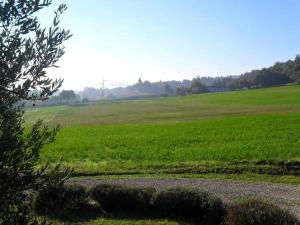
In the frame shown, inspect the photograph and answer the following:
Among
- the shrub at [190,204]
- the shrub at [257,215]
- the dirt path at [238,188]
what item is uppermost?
the shrub at [257,215]

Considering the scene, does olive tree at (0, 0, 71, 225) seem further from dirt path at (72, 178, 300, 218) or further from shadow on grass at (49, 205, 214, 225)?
dirt path at (72, 178, 300, 218)

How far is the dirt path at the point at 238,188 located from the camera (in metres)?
17.5

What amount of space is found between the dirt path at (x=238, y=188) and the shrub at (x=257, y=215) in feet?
12.3

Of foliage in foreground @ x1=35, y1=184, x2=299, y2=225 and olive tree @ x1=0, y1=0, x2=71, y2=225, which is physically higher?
olive tree @ x1=0, y1=0, x2=71, y2=225

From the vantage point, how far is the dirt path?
689 inches

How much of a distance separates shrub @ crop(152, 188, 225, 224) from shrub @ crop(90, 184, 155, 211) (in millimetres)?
425

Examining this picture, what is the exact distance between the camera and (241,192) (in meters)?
18.9

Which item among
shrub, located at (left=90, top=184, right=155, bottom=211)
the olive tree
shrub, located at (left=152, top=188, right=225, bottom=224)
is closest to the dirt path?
shrub, located at (left=152, top=188, right=225, bottom=224)

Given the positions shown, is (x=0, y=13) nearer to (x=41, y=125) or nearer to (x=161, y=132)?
(x=41, y=125)

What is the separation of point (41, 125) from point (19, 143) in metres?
0.67

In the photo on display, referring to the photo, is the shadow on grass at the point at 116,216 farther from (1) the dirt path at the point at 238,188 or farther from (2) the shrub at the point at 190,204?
(1) the dirt path at the point at 238,188

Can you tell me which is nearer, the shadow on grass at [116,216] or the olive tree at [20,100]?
the olive tree at [20,100]

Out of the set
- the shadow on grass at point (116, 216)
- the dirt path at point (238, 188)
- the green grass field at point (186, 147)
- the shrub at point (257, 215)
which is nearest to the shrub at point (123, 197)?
the shadow on grass at point (116, 216)

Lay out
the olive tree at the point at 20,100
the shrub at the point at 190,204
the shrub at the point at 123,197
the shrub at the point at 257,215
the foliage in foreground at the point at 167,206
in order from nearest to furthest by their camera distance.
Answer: the olive tree at the point at 20,100
the shrub at the point at 257,215
the foliage in foreground at the point at 167,206
the shrub at the point at 190,204
the shrub at the point at 123,197
